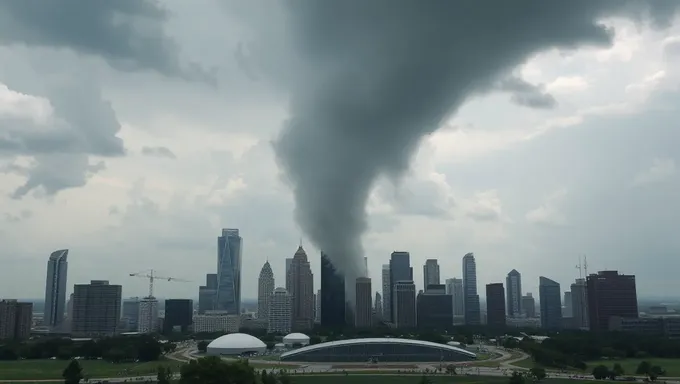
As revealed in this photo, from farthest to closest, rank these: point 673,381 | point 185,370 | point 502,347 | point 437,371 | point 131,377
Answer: point 502,347 → point 437,371 → point 131,377 → point 673,381 → point 185,370

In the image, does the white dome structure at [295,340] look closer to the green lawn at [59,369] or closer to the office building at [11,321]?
the green lawn at [59,369]

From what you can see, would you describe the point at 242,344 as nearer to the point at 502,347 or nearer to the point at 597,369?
the point at 502,347

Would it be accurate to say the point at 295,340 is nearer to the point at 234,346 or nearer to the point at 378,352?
the point at 234,346

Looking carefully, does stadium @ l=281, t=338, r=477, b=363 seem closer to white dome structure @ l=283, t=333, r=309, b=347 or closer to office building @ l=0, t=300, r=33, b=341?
white dome structure @ l=283, t=333, r=309, b=347

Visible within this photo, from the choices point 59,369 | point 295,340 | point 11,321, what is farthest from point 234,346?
point 11,321

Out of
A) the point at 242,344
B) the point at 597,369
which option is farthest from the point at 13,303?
the point at 597,369

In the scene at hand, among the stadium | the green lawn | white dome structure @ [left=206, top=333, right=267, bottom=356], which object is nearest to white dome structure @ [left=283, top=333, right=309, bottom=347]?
white dome structure @ [left=206, top=333, right=267, bottom=356]
